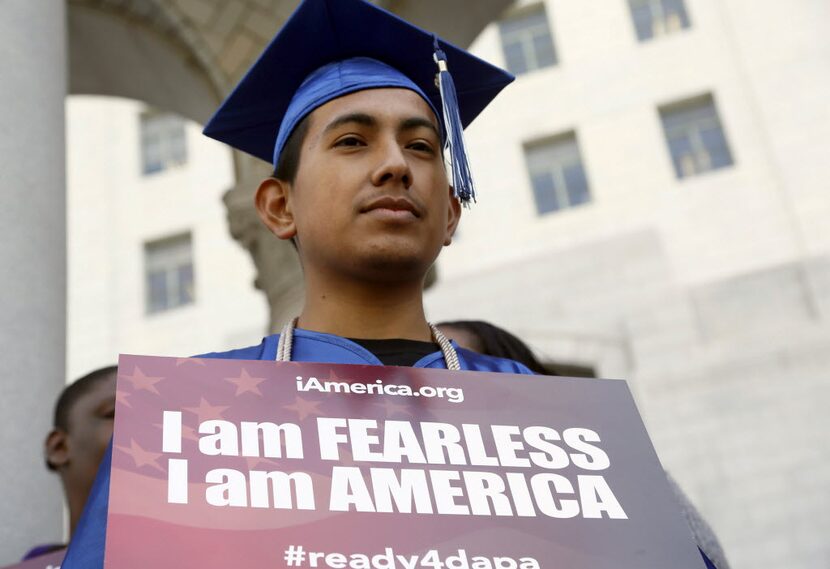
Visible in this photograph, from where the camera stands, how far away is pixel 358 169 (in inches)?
71.8

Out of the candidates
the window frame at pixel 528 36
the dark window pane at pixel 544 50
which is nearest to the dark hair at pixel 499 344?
the window frame at pixel 528 36

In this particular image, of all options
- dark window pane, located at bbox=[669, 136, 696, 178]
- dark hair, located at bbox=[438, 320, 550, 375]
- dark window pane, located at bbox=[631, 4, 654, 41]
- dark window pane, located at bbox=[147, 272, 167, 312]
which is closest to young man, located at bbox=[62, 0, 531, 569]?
dark hair, located at bbox=[438, 320, 550, 375]

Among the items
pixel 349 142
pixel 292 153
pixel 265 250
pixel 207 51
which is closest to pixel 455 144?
pixel 349 142

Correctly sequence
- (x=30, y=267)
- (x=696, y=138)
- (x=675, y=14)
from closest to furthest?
1. (x=30, y=267)
2. (x=696, y=138)
3. (x=675, y=14)

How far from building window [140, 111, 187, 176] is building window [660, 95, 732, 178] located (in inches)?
251

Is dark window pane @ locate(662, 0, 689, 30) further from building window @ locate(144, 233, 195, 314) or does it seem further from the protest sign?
the protest sign

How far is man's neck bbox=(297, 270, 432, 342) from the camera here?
6.17 ft

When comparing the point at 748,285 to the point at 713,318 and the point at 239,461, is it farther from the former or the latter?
the point at 239,461

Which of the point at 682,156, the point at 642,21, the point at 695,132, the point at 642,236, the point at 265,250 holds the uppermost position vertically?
the point at 642,21

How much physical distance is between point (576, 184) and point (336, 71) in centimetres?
1152

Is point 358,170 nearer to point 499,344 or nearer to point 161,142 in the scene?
point 499,344

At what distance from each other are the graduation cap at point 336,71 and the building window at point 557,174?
1118 cm

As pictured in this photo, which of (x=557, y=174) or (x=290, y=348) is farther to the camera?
(x=557, y=174)

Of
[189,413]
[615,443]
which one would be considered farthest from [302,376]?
[615,443]
